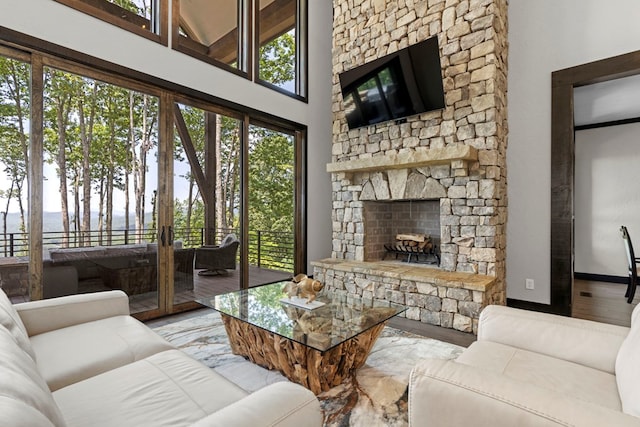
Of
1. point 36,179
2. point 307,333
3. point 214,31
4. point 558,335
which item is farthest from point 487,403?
point 214,31

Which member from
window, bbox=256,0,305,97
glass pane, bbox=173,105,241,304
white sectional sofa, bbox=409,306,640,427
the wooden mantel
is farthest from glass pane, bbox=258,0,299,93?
white sectional sofa, bbox=409,306,640,427

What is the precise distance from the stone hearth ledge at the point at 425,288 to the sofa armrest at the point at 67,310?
258 centimetres

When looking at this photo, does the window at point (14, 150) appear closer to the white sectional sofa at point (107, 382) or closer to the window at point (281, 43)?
the white sectional sofa at point (107, 382)

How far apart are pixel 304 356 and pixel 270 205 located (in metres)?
2.87

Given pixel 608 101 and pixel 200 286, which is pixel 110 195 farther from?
pixel 608 101

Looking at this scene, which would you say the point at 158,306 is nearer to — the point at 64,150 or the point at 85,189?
the point at 85,189

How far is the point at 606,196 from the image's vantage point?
5.30 metres

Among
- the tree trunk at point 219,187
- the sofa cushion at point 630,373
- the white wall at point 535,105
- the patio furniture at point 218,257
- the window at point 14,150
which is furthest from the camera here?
the tree trunk at point 219,187

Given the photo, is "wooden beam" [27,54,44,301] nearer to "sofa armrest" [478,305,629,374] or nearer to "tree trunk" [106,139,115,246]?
"tree trunk" [106,139,115,246]

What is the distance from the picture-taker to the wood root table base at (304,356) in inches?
74.9

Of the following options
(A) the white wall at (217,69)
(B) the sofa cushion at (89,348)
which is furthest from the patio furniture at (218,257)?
(B) the sofa cushion at (89,348)

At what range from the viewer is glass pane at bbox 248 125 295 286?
14.2 feet

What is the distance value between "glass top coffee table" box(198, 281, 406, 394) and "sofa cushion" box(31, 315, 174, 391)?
0.58 m

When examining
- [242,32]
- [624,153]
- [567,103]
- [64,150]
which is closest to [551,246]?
[567,103]
